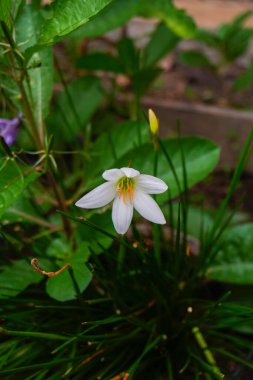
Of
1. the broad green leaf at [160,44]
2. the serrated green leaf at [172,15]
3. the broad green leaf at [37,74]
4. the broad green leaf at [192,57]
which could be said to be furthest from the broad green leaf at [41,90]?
the broad green leaf at [192,57]

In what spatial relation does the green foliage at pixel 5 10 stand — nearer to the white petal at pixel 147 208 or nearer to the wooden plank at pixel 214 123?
the white petal at pixel 147 208

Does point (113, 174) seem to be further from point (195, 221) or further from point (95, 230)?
point (195, 221)

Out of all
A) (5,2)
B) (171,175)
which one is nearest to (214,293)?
(171,175)

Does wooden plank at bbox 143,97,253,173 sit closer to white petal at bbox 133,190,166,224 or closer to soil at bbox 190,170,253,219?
soil at bbox 190,170,253,219

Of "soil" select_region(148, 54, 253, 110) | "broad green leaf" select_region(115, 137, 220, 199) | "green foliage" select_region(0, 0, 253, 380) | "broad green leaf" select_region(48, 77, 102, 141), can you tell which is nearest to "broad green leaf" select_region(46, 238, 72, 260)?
"green foliage" select_region(0, 0, 253, 380)

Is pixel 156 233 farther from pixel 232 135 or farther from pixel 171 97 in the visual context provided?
pixel 171 97
